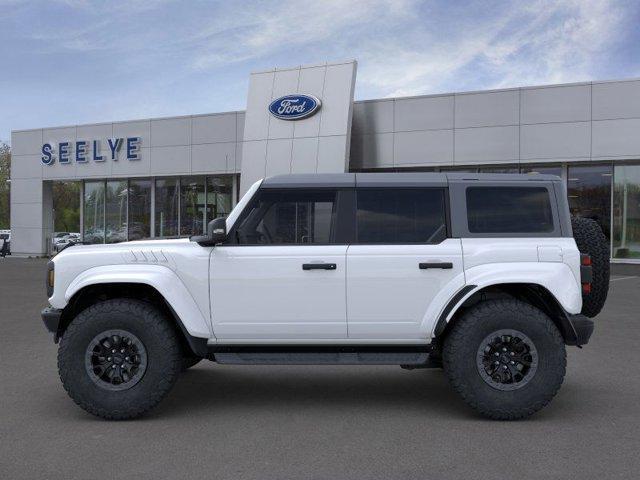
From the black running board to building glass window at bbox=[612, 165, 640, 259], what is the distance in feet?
67.2

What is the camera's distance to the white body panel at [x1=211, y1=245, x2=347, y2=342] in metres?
5.41

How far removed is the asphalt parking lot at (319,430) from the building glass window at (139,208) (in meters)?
23.7

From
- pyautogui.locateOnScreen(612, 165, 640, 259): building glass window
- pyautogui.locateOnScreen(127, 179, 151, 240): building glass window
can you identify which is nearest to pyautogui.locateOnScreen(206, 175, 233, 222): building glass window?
pyautogui.locateOnScreen(127, 179, 151, 240): building glass window

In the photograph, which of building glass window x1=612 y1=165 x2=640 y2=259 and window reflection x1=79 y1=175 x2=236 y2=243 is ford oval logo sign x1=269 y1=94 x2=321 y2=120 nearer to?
window reflection x1=79 y1=175 x2=236 y2=243

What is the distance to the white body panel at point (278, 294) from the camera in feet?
17.8

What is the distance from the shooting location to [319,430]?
514cm

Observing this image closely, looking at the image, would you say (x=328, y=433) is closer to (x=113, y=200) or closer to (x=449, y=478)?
(x=449, y=478)

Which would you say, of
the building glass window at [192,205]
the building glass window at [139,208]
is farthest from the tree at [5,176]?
the building glass window at [192,205]

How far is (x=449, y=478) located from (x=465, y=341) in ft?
4.63

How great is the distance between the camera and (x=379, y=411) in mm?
5707

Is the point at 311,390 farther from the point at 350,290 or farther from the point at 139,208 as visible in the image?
the point at 139,208

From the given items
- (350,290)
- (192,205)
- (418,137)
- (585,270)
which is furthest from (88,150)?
(585,270)

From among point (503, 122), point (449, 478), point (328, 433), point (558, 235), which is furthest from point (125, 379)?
point (503, 122)

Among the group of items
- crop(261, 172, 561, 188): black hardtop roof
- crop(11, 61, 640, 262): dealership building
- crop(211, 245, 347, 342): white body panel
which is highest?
crop(11, 61, 640, 262): dealership building
